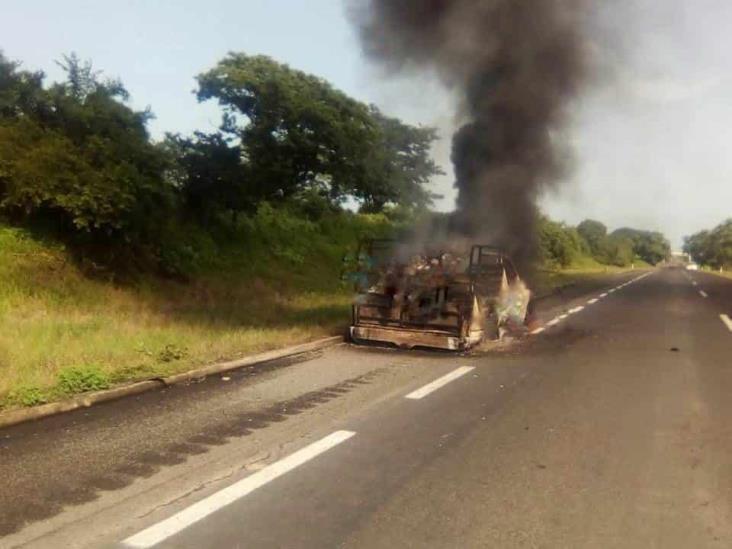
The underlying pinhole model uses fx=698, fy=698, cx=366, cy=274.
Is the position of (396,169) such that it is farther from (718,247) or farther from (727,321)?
(718,247)

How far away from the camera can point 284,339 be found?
33.9ft

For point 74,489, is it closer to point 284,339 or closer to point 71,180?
point 284,339

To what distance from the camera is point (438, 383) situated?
7676 millimetres

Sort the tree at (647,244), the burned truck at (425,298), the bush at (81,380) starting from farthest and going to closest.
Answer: the tree at (647,244) < the burned truck at (425,298) < the bush at (81,380)

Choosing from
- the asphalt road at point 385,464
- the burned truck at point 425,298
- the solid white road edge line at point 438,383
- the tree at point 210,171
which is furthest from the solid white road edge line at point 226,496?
the tree at point 210,171

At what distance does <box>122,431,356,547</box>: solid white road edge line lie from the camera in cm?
346

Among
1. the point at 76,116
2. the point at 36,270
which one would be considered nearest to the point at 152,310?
the point at 36,270

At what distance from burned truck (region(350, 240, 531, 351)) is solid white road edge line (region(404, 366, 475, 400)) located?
133 centimetres

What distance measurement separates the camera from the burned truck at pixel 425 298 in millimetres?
10195

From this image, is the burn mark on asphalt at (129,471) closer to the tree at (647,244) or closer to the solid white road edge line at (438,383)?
the solid white road edge line at (438,383)

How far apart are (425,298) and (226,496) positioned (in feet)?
22.2

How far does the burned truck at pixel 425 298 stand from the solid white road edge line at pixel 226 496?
5.00m

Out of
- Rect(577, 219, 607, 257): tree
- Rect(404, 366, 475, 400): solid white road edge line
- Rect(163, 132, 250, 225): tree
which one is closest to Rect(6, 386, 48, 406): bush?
Rect(404, 366, 475, 400): solid white road edge line

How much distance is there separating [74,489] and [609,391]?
17.3ft
